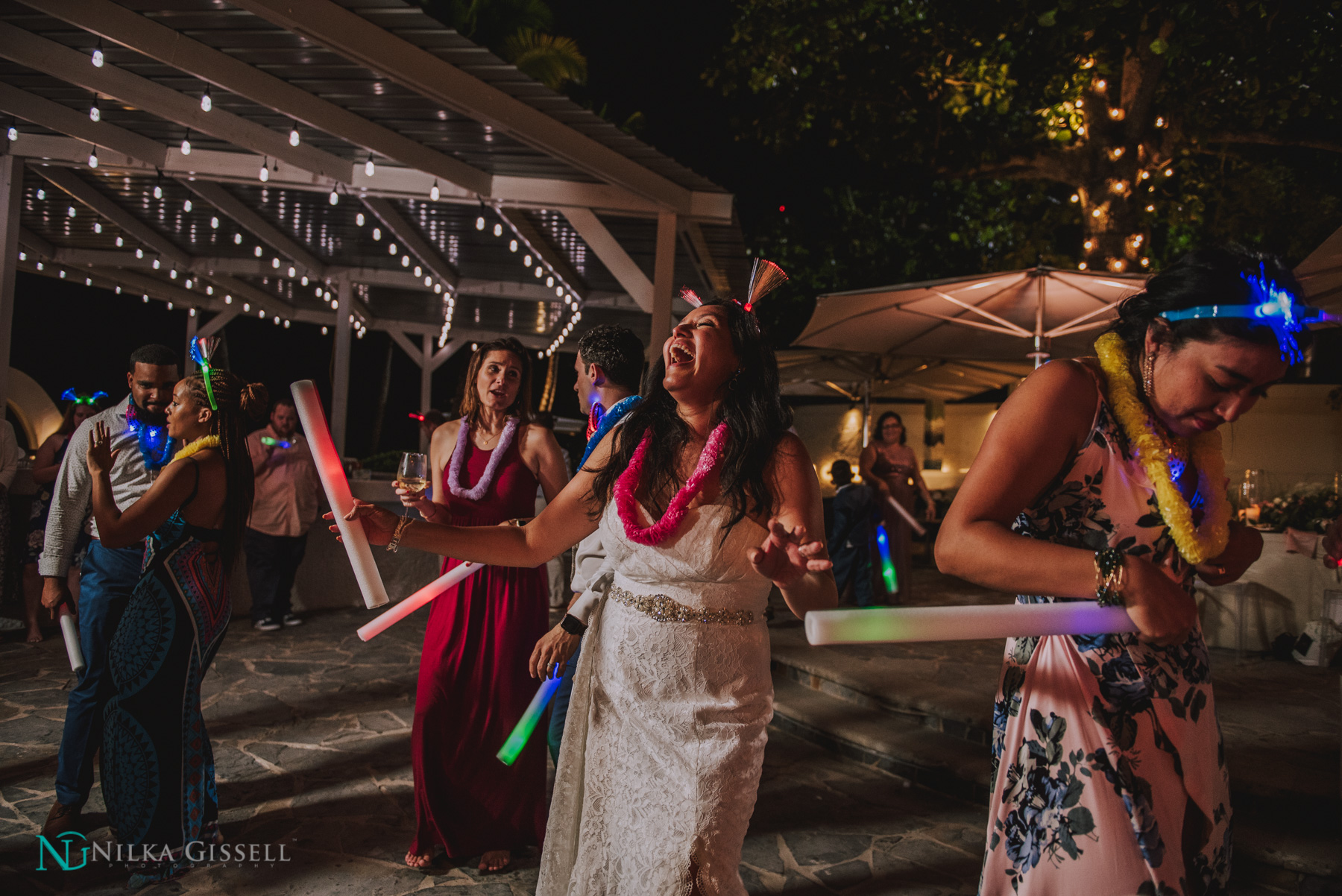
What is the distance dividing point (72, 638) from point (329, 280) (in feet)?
28.9

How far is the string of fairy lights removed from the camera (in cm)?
652

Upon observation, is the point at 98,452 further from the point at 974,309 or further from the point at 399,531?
the point at 974,309

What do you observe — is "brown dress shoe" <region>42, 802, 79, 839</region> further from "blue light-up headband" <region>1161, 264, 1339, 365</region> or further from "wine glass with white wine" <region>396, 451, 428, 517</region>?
"blue light-up headband" <region>1161, 264, 1339, 365</region>

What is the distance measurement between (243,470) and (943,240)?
15.3m

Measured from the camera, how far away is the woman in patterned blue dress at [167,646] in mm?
2938

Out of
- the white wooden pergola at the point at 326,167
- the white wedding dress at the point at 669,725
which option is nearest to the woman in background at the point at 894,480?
the white wooden pergola at the point at 326,167

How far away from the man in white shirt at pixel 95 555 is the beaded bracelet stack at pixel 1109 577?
3.36 metres

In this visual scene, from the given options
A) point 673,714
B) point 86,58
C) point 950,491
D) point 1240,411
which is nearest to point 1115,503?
point 1240,411

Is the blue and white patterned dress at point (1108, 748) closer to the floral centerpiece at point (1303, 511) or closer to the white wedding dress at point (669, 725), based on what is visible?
the white wedding dress at point (669, 725)

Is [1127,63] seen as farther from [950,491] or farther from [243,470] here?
[243,470]

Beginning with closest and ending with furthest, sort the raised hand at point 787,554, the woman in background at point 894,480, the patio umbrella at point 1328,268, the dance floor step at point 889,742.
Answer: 1. the raised hand at point 787,554
2. the patio umbrella at point 1328,268
3. the dance floor step at point 889,742
4. the woman in background at point 894,480

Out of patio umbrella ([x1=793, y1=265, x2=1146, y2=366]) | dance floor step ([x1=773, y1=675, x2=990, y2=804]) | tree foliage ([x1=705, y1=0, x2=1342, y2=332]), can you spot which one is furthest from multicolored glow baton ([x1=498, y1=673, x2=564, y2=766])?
tree foliage ([x1=705, y1=0, x2=1342, y2=332])

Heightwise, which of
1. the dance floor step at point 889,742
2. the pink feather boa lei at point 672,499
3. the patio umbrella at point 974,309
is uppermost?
the patio umbrella at point 974,309

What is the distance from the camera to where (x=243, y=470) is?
3203 millimetres
